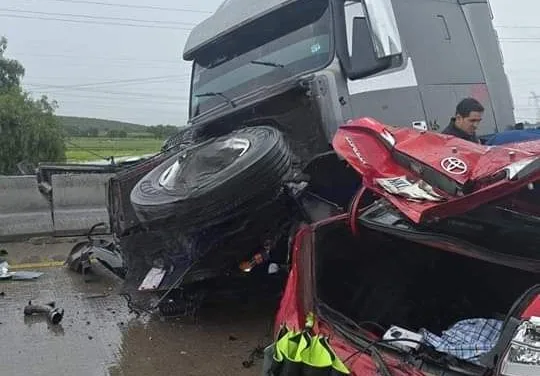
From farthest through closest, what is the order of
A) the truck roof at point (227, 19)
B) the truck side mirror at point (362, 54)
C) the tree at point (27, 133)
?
the tree at point (27, 133) < the truck roof at point (227, 19) < the truck side mirror at point (362, 54)

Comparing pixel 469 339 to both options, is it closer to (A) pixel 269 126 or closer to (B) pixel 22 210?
(A) pixel 269 126

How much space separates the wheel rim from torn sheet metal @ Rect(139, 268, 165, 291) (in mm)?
737

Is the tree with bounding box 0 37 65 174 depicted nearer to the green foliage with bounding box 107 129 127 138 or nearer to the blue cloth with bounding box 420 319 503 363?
the green foliage with bounding box 107 129 127 138

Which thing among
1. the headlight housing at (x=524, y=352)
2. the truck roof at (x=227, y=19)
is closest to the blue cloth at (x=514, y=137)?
the truck roof at (x=227, y=19)

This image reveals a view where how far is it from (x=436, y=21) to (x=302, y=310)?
3980mm

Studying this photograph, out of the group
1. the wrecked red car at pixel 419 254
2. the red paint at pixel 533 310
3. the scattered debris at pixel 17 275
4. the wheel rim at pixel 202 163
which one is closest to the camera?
the red paint at pixel 533 310

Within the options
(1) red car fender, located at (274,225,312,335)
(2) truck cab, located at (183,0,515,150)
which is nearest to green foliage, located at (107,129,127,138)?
(2) truck cab, located at (183,0,515,150)

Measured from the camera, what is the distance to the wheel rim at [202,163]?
4.56 meters

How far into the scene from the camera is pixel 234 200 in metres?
4.38

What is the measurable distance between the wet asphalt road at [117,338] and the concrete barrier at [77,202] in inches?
99.8

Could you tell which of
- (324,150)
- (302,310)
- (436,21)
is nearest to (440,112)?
(436,21)

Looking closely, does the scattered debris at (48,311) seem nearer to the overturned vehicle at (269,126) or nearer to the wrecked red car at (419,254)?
the overturned vehicle at (269,126)

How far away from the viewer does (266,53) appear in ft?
18.8

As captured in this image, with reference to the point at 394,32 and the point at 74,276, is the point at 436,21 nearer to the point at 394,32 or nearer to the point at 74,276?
the point at 394,32
